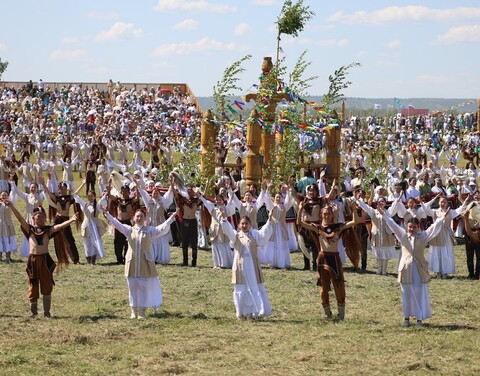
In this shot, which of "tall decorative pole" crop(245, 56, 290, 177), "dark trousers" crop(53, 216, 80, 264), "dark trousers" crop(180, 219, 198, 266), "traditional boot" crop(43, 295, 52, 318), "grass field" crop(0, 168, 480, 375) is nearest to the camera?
"grass field" crop(0, 168, 480, 375)

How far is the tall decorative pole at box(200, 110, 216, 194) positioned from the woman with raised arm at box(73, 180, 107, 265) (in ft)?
12.2

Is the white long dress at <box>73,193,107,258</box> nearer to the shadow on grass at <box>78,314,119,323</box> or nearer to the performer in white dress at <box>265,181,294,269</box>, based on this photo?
the performer in white dress at <box>265,181,294,269</box>

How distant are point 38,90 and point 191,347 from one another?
42.3m

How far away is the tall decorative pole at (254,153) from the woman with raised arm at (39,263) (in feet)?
27.0

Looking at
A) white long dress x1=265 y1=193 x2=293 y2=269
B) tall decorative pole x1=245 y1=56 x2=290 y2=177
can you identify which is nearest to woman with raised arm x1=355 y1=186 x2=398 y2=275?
white long dress x1=265 y1=193 x2=293 y2=269

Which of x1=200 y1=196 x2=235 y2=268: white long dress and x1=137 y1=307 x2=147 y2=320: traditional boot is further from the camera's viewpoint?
x1=200 y1=196 x2=235 y2=268: white long dress

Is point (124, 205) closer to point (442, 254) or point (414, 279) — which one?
point (442, 254)

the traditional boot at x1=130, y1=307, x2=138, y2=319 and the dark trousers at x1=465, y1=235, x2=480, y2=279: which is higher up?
the dark trousers at x1=465, y1=235, x2=480, y2=279

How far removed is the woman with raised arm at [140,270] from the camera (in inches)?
527

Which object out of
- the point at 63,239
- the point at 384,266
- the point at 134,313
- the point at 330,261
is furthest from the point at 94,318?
the point at 384,266

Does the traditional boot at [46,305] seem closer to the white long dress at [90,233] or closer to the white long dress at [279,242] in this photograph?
the white long dress at [90,233]

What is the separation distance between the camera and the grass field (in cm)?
1091

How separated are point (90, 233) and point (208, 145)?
482cm

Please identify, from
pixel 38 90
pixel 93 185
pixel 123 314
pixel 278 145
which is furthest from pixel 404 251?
pixel 38 90
